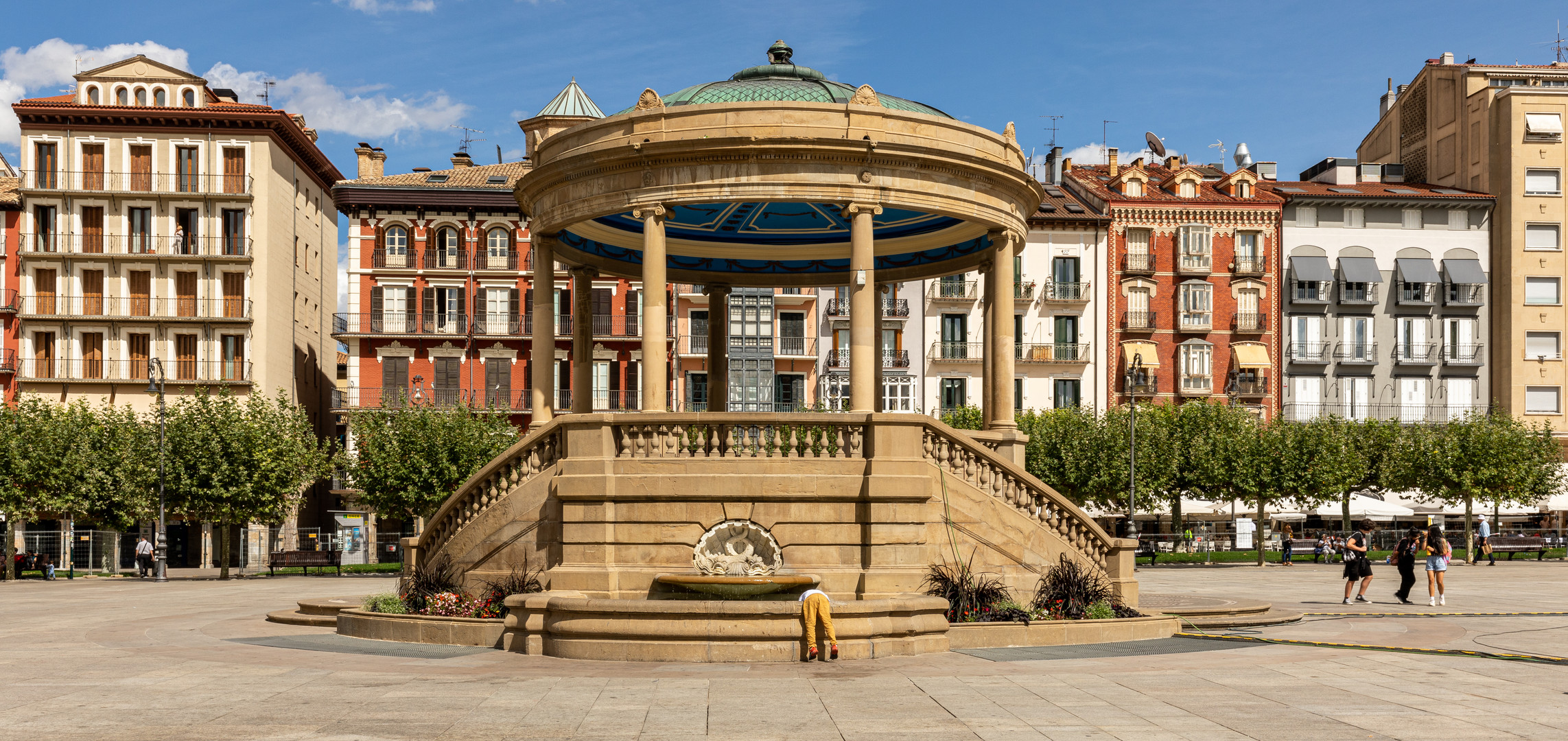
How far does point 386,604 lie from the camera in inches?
908

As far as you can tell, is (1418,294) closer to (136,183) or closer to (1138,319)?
(1138,319)

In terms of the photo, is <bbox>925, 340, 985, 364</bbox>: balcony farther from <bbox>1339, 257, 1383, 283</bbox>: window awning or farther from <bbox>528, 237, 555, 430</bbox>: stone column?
<bbox>528, 237, 555, 430</bbox>: stone column

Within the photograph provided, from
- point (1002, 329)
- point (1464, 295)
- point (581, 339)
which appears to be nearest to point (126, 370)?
point (581, 339)

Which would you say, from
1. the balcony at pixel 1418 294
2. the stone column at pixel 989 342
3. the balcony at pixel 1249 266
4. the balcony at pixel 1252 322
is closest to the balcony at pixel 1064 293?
the balcony at pixel 1249 266

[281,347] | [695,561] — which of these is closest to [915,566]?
[695,561]

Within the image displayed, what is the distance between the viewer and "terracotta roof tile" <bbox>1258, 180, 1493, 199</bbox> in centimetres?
8025

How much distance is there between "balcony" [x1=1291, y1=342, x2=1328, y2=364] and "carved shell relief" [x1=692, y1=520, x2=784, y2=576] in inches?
2663

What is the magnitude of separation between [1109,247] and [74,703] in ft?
237

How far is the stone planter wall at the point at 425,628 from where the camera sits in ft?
66.8

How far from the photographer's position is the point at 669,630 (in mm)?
18109

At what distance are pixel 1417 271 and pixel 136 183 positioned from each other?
73952 mm

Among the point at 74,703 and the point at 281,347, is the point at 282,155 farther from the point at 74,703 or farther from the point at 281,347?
the point at 74,703

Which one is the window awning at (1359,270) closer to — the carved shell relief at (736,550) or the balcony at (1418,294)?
the balcony at (1418,294)

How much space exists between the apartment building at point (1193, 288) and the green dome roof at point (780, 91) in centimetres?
5706
